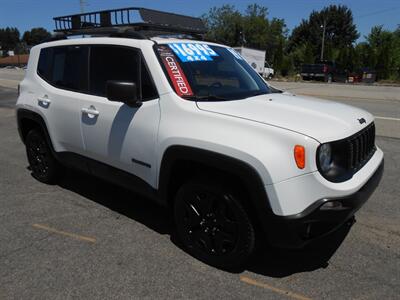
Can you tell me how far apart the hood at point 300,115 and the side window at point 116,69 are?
635mm

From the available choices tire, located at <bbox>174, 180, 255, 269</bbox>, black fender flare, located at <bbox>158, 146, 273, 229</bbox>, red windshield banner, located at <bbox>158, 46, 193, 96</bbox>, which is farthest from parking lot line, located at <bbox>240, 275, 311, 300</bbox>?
red windshield banner, located at <bbox>158, 46, 193, 96</bbox>

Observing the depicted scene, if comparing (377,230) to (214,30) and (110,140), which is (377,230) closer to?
(110,140)

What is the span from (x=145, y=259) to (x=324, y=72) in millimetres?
37321

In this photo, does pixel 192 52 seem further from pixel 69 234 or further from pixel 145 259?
pixel 69 234

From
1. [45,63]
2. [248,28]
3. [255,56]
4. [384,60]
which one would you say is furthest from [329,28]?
[45,63]

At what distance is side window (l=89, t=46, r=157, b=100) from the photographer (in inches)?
151

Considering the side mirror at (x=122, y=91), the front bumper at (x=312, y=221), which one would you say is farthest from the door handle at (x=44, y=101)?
the front bumper at (x=312, y=221)

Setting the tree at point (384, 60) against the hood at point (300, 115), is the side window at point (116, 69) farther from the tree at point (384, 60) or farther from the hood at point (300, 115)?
the tree at point (384, 60)

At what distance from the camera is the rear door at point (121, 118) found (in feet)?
12.3

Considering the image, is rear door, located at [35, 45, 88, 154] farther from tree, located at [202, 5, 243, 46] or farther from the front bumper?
tree, located at [202, 5, 243, 46]

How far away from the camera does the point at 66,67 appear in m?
4.81

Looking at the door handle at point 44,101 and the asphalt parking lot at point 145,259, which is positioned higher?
the door handle at point 44,101

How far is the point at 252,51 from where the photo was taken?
3550cm

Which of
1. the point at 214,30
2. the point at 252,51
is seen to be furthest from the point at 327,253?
the point at 214,30
